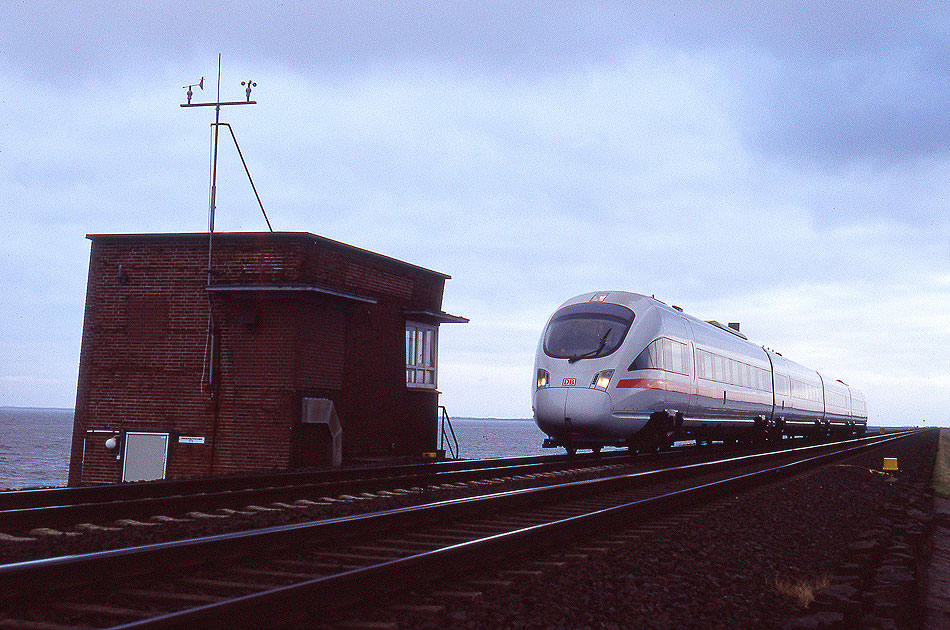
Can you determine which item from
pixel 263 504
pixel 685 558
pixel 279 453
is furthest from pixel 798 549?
pixel 279 453

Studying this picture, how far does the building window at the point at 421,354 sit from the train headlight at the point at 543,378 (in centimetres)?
578

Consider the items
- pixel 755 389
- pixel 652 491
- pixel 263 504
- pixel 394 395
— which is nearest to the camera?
pixel 263 504

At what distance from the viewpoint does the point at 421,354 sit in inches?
890

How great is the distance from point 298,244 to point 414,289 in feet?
15.6

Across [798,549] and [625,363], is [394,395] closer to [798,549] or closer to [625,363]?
[625,363]

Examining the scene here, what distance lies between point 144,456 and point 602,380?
10.6 metres

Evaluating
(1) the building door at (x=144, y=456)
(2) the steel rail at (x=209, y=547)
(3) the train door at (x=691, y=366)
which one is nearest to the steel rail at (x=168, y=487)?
(2) the steel rail at (x=209, y=547)

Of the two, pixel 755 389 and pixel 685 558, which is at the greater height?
pixel 755 389

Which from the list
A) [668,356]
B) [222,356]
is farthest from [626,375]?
[222,356]

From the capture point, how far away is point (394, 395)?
21.2 m

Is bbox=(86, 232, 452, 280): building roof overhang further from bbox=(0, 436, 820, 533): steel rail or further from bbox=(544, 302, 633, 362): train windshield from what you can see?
bbox=(0, 436, 820, 533): steel rail

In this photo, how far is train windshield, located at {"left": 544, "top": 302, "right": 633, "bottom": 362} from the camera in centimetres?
1631

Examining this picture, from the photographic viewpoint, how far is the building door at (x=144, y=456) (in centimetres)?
1855

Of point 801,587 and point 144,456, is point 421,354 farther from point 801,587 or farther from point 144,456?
point 801,587
